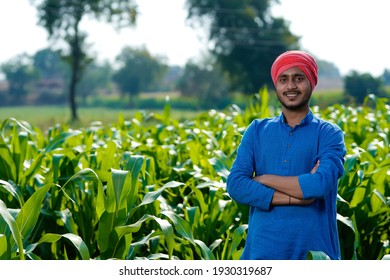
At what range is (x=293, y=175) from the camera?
6.20 feet

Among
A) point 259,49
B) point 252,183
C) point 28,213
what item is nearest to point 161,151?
point 28,213

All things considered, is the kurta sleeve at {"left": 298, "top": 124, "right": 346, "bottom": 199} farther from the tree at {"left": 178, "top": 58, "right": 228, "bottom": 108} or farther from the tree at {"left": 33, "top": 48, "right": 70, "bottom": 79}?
the tree at {"left": 33, "top": 48, "right": 70, "bottom": 79}

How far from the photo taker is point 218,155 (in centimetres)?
310

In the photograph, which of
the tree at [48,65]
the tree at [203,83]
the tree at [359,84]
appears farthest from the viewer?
the tree at [48,65]

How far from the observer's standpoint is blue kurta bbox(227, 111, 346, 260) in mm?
1869

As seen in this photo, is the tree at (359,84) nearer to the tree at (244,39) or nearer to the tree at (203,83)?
the tree at (244,39)

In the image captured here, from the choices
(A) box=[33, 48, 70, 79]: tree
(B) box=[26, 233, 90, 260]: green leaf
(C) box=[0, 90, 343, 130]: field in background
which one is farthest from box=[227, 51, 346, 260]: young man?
(A) box=[33, 48, 70, 79]: tree

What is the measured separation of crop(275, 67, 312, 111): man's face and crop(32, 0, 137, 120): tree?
31.5 meters

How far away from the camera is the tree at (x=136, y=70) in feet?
154

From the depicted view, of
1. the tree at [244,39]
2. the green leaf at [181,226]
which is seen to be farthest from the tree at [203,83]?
the green leaf at [181,226]

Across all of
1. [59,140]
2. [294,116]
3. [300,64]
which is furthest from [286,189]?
[59,140]

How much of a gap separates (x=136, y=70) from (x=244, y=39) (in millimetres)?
10955

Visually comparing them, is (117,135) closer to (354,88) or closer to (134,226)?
(134,226)

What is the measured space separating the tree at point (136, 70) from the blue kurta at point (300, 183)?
42.9m
